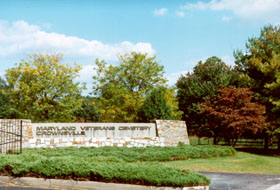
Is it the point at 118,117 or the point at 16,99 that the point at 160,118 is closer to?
the point at 118,117

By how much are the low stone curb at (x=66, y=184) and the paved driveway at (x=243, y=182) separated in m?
1.21

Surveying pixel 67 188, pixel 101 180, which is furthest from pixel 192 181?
pixel 67 188

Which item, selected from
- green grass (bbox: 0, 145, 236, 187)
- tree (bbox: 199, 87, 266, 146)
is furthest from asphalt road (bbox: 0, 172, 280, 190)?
tree (bbox: 199, 87, 266, 146)

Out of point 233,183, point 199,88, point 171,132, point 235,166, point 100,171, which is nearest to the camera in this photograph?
point 100,171

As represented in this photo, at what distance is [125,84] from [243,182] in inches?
781

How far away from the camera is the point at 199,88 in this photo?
96.1 feet

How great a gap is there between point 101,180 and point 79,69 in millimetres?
19672

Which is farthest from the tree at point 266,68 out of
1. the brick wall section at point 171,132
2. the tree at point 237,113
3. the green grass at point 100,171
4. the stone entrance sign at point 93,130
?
the green grass at point 100,171

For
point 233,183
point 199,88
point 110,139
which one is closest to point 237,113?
point 199,88

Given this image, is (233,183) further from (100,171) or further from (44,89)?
(44,89)

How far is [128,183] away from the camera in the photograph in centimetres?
884

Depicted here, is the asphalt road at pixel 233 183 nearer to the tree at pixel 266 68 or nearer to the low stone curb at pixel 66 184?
the low stone curb at pixel 66 184

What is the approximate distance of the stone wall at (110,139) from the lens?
1889cm

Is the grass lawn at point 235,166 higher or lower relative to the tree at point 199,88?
lower
